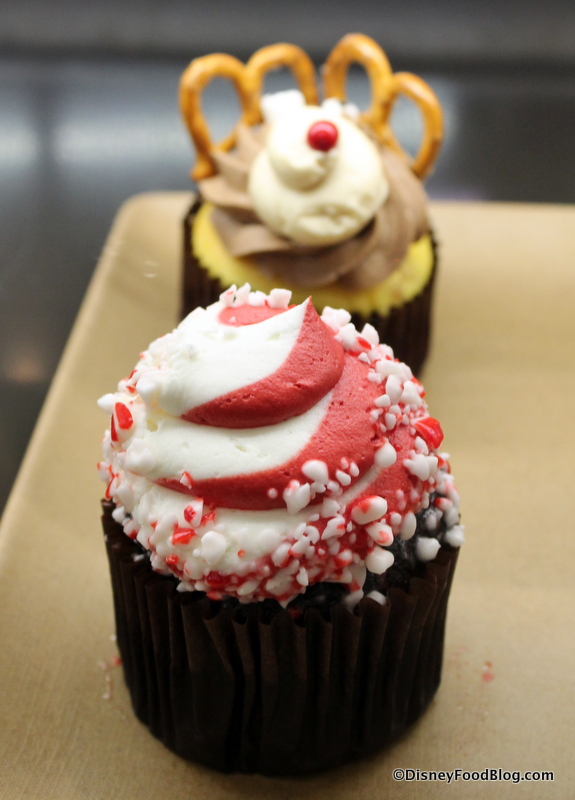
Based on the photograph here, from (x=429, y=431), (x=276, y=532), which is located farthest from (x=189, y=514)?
(x=429, y=431)

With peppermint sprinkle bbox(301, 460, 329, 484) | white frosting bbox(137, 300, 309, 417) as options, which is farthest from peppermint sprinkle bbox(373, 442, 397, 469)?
white frosting bbox(137, 300, 309, 417)

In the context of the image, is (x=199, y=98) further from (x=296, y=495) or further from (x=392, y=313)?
(x=296, y=495)

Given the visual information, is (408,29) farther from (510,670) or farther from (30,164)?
(510,670)

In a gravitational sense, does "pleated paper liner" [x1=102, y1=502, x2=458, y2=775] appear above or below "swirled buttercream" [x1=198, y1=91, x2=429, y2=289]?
below

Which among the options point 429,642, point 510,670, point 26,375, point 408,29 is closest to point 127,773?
point 429,642

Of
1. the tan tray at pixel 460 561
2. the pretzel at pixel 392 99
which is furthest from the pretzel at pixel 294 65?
the tan tray at pixel 460 561

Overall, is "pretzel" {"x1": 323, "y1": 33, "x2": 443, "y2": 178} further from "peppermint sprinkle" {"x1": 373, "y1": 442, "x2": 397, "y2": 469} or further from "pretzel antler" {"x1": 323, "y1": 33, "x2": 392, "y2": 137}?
"peppermint sprinkle" {"x1": 373, "y1": 442, "x2": 397, "y2": 469}
